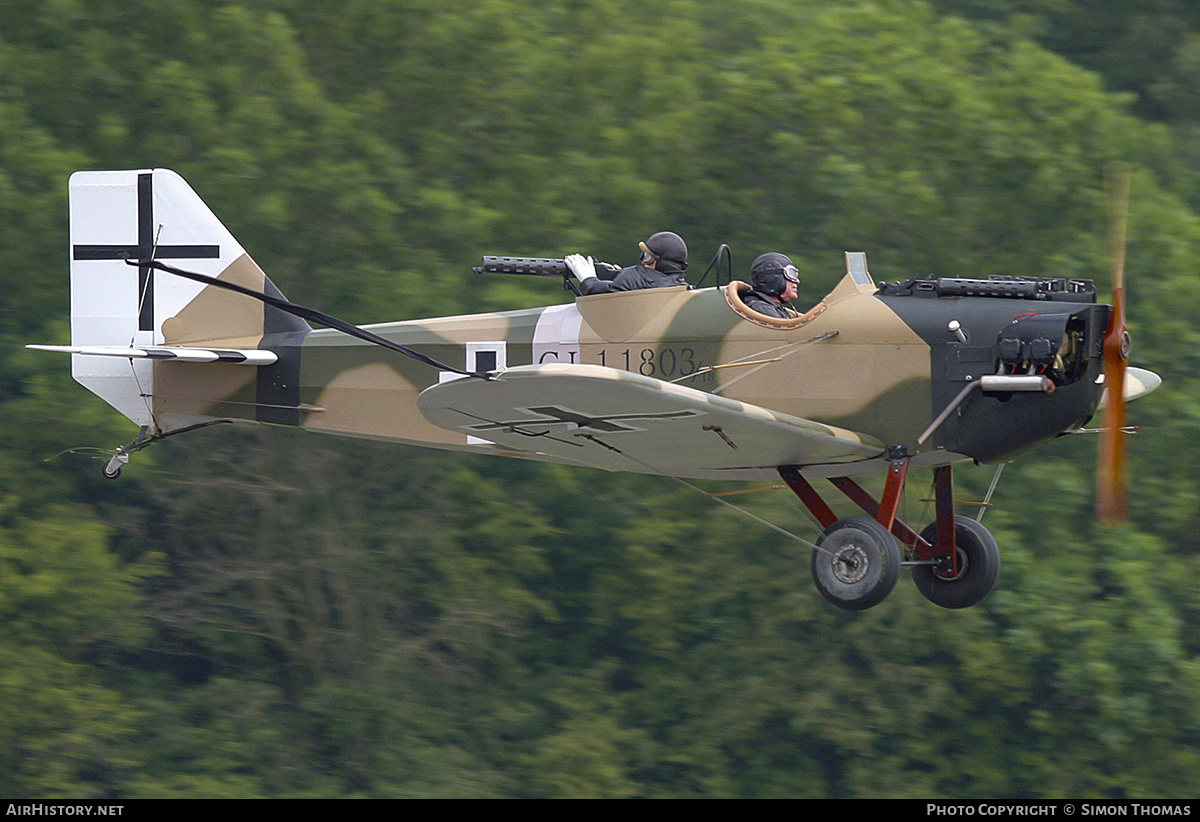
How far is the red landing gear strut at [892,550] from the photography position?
991cm

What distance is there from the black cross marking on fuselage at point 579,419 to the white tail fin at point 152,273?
9.44 feet

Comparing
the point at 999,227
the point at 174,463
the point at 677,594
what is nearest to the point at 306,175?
the point at 174,463

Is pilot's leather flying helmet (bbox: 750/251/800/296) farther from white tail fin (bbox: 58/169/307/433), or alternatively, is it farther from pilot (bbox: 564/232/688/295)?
white tail fin (bbox: 58/169/307/433)

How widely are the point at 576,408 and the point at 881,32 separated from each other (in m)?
10.5

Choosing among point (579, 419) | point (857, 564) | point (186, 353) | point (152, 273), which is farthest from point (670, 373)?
point (152, 273)

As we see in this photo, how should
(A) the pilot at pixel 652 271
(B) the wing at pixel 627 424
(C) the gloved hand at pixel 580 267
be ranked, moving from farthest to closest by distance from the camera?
(C) the gloved hand at pixel 580 267
(A) the pilot at pixel 652 271
(B) the wing at pixel 627 424

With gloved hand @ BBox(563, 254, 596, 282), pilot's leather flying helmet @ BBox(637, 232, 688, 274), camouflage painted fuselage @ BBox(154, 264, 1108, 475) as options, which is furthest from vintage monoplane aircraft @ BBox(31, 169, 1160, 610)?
pilot's leather flying helmet @ BBox(637, 232, 688, 274)

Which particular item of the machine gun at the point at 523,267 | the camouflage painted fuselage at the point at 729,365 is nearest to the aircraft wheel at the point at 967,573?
the camouflage painted fuselage at the point at 729,365

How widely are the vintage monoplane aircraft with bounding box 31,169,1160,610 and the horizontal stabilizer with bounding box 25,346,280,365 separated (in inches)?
0.8

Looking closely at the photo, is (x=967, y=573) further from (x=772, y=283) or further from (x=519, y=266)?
(x=519, y=266)

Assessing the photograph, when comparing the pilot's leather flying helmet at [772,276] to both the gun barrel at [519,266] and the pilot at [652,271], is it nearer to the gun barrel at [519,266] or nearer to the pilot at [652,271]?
the pilot at [652,271]

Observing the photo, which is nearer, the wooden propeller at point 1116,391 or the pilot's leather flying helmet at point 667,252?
the wooden propeller at point 1116,391

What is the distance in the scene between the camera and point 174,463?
1819 cm

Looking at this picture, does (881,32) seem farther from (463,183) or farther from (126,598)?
(126,598)
